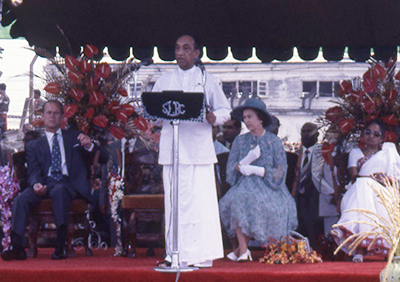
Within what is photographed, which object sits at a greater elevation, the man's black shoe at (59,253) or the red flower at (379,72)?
the red flower at (379,72)

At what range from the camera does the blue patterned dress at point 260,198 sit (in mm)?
6414

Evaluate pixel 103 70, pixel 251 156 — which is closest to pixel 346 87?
pixel 251 156

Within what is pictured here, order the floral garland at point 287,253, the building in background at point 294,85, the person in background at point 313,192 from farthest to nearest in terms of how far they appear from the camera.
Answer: the building in background at point 294,85
the person in background at point 313,192
the floral garland at point 287,253

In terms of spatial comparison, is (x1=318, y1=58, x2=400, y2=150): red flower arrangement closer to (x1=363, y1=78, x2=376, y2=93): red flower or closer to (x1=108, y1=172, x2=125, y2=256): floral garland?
(x1=363, y1=78, x2=376, y2=93): red flower

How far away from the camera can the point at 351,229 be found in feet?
21.2

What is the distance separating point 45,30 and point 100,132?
1.77m

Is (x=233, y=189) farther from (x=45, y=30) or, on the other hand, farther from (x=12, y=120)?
(x=12, y=120)

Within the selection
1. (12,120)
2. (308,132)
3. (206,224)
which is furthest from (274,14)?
(12,120)

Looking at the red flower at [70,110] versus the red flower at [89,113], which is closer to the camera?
the red flower at [70,110]

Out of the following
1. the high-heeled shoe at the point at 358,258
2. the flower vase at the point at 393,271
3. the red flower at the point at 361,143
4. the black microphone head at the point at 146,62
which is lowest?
the high-heeled shoe at the point at 358,258

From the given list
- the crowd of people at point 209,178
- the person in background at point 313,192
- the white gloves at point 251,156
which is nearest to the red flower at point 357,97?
the crowd of people at point 209,178

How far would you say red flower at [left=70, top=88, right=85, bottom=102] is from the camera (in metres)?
7.07

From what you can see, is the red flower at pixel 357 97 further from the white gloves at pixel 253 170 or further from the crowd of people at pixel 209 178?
the white gloves at pixel 253 170

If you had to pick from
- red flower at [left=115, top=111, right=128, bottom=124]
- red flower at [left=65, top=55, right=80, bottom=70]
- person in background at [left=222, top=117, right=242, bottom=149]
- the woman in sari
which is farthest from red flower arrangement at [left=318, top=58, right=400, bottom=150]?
red flower at [left=65, top=55, right=80, bottom=70]
